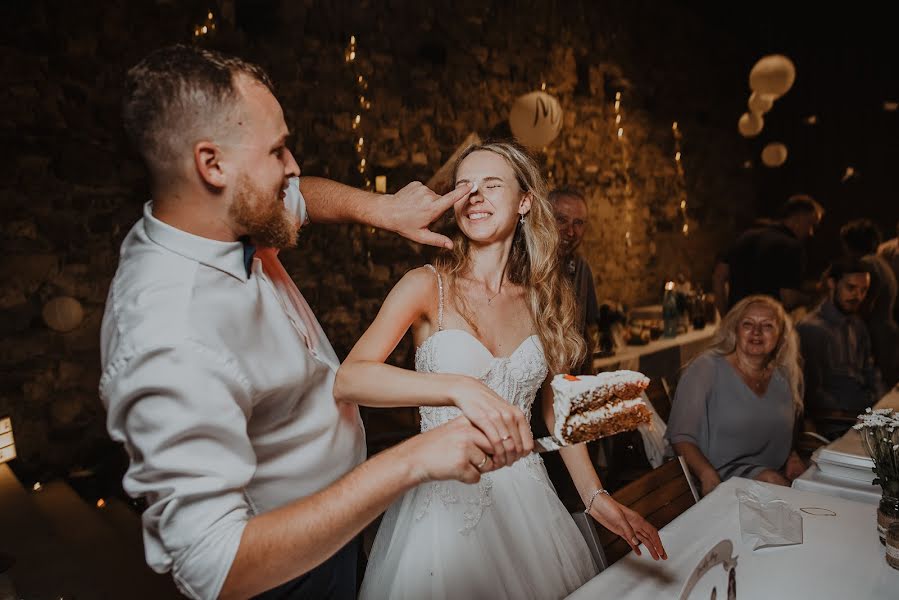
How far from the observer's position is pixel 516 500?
1.74m

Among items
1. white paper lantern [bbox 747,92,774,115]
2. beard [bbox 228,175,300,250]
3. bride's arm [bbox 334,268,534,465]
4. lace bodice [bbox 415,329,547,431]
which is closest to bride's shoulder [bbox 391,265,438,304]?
bride's arm [bbox 334,268,534,465]

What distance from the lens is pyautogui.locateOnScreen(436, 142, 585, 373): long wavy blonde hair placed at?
1.81m

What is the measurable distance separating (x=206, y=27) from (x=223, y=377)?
334 cm

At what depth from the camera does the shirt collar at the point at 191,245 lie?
3.29 feet

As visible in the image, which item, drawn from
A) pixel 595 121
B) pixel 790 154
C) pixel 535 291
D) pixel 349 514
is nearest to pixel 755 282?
pixel 595 121

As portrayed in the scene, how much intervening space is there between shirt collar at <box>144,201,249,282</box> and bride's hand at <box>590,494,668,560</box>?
1132 millimetres

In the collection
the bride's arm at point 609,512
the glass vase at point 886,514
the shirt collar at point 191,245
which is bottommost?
the glass vase at point 886,514

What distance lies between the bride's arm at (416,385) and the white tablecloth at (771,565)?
1.80ft

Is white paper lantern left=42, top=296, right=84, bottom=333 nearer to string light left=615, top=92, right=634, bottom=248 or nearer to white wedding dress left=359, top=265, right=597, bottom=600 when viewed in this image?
white wedding dress left=359, top=265, right=597, bottom=600

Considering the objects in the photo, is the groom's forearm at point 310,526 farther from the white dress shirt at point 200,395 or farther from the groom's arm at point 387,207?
the groom's arm at point 387,207

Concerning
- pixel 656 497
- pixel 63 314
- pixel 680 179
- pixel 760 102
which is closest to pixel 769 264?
pixel 760 102

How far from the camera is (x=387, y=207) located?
4.65 feet

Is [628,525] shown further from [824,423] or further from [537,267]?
[824,423]

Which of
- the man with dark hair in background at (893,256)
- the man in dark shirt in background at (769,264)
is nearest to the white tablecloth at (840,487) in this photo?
the man in dark shirt in background at (769,264)
